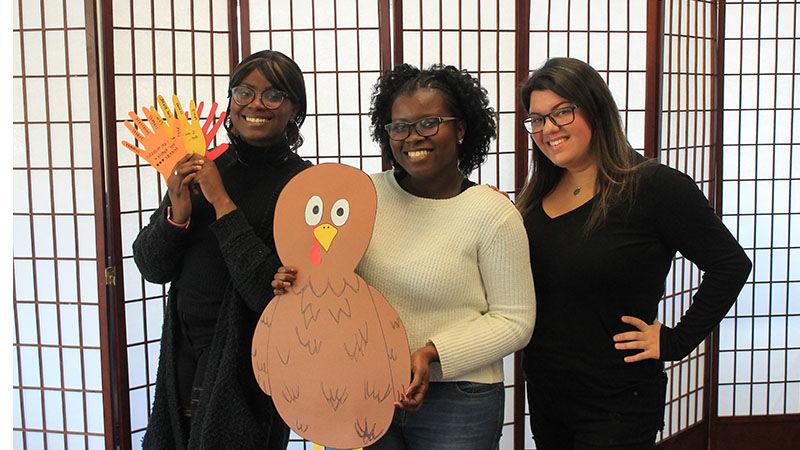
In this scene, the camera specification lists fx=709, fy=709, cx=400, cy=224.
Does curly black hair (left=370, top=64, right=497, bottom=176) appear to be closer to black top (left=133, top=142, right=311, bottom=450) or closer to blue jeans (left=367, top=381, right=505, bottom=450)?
black top (left=133, top=142, right=311, bottom=450)

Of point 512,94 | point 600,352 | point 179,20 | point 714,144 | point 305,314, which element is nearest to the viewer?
point 305,314

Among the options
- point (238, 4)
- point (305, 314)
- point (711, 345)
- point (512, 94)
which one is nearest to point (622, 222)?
point (305, 314)

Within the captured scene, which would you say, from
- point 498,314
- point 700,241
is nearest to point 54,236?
point 498,314

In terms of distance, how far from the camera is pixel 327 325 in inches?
61.6

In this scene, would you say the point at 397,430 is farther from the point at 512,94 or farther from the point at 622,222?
the point at 512,94

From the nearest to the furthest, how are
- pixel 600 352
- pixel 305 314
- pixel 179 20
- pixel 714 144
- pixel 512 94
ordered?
pixel 305 314
pixel 600 352
pixel 179 20
pixel 512 94
pixel 714 144

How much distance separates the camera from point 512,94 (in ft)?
10.2

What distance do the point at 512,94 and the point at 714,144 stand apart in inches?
44.6

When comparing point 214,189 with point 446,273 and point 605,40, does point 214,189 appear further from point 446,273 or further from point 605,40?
point 605,40

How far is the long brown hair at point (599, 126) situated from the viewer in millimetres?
1669

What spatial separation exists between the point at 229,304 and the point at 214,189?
27cm

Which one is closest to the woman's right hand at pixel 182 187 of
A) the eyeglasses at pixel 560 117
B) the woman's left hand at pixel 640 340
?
the eyeglasses at pixel 560 117

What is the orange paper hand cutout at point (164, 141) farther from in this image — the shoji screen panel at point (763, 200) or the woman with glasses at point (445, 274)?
Answer: the shoji screen panel at point (763, 200)

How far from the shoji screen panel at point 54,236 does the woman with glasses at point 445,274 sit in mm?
1712
